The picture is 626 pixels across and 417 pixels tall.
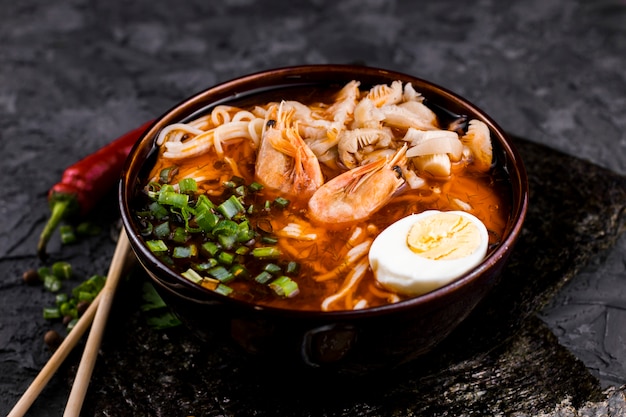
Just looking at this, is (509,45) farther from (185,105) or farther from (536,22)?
(185,105)

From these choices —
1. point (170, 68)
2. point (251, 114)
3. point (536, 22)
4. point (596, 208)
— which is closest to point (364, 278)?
point (251, 114)

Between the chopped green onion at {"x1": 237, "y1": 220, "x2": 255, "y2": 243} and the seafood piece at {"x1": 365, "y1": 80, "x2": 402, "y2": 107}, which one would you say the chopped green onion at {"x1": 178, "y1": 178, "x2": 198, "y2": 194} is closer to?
the chopped green onion at {"x1": 237, "y1": 220, "x2": 255, "y2": 243}

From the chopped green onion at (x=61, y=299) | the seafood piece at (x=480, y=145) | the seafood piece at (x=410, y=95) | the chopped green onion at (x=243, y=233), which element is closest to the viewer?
the chopped green onion at (x=243, y=233)

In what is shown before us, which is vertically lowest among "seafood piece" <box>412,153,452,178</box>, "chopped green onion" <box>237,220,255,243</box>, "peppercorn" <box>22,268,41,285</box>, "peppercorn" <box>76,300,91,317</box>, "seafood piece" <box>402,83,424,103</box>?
"peppercorn" <box>22,268,41,285</box>

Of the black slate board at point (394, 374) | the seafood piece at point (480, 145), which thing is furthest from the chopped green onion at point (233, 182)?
the seafood piece at point (480, 145)

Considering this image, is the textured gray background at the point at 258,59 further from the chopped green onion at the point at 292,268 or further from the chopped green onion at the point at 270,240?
the chopped green onion at the point at 292,268

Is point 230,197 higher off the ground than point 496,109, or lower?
higher

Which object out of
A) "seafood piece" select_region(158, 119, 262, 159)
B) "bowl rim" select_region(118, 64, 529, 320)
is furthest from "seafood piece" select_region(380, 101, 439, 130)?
"seafood piece" select_region(158, 119, 262, 159)
